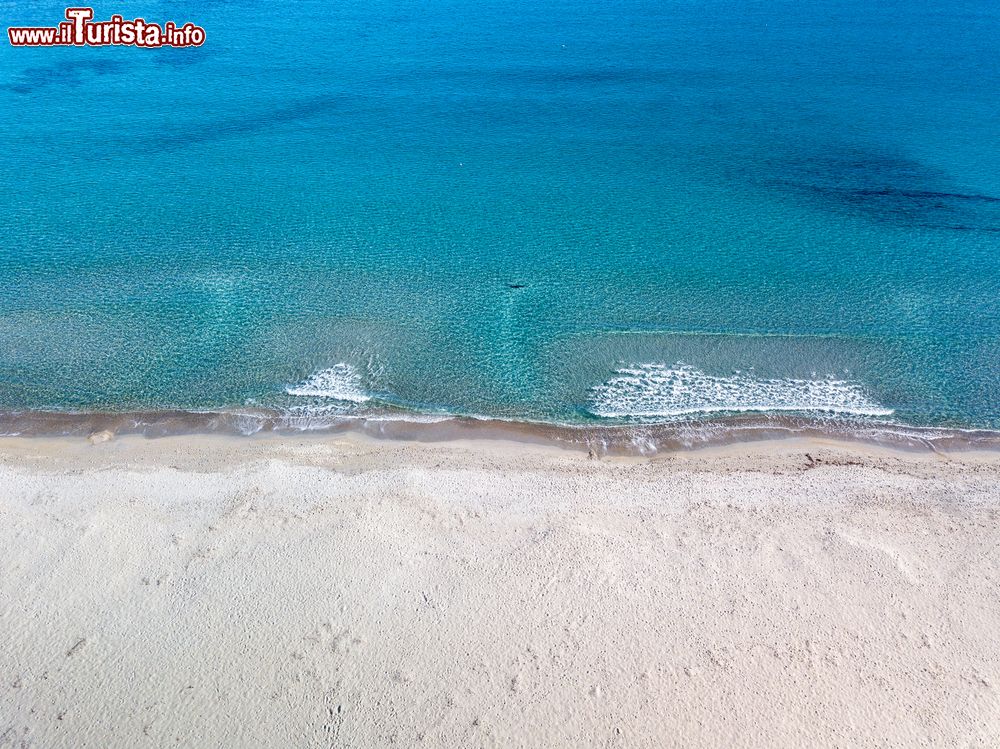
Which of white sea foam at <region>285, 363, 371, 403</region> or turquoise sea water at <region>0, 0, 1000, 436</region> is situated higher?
turquoise sea water at <region>0, 0, 1000, 436</region>

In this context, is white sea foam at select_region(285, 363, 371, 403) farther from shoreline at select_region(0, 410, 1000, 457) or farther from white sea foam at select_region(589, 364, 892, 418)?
white sea foam at select_region(589, 364, 892, 418)

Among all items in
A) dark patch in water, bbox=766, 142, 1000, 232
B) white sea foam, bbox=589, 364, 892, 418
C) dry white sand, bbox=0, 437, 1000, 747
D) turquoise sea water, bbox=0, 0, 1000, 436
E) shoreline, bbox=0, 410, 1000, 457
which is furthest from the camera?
dark patch in water, bbox=766, 142, 1000, 232

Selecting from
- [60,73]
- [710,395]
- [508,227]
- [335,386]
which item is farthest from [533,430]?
[60,73]

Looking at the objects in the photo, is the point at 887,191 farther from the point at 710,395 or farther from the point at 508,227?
the point at 710,395

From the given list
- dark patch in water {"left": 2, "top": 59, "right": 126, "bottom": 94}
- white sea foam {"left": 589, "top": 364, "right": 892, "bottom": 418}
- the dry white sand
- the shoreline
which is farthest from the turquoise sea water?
the dry white sand

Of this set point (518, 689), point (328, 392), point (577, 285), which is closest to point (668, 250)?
point (577, 285)

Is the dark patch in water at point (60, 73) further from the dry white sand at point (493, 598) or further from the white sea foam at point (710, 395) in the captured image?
the white sea foam at point (710, 395)
